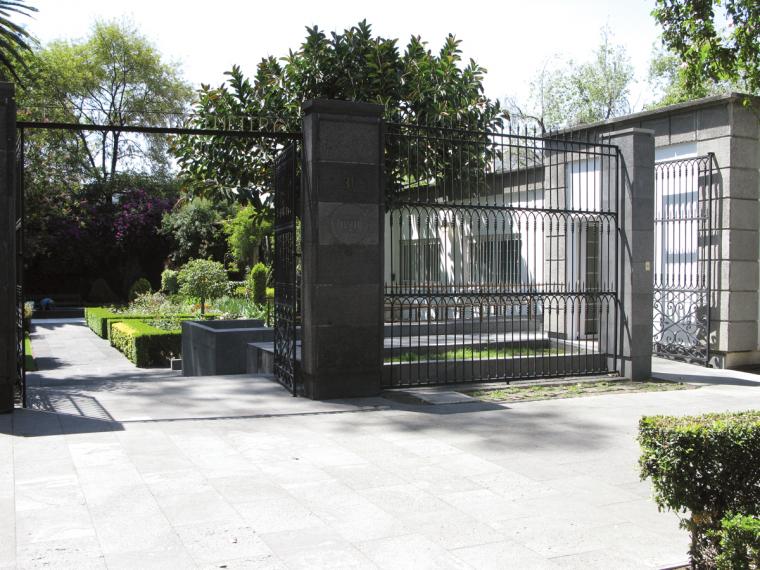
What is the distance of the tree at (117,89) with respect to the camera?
41.5 metres

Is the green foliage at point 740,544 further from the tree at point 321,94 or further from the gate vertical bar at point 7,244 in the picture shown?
the tree at point 321,94

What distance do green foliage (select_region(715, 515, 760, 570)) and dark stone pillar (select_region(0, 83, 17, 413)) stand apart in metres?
7.02

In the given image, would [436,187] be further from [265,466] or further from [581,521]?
[581,521]

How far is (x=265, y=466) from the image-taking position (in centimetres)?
582

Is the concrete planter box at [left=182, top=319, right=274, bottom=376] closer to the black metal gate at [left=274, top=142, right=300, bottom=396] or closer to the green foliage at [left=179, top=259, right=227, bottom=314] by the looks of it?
the black metal gate at [left=274, top=142, right=300, bottom=396]

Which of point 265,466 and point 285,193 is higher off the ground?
point 285,193

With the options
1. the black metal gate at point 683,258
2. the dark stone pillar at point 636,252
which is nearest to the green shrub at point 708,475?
the dark stone pillar at point 636,252

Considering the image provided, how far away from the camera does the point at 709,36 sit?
504 inches

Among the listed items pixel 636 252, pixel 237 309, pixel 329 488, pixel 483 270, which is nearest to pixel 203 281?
pixel 237 309

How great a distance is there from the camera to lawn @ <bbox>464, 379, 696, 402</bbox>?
9.24 m

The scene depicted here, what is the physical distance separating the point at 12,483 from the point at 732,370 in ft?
35.2

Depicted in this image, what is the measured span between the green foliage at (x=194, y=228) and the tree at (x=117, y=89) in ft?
25.8

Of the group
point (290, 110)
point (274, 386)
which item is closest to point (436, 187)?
point (274, 386)

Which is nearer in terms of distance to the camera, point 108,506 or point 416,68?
point 108,506
